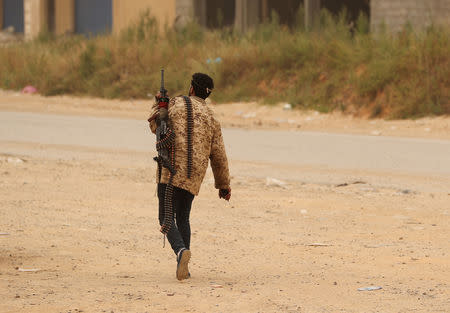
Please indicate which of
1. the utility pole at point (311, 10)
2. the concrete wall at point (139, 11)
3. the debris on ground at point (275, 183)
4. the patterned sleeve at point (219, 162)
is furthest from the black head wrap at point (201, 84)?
the concrete wall at point (139, 11)

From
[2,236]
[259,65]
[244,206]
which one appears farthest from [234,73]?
[2,236]

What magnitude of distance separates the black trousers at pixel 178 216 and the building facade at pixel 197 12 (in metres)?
13.4

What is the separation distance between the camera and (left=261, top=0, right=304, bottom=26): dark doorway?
25.9 meters

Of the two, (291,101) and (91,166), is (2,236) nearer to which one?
(91,166)

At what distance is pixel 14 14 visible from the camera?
34.1 m

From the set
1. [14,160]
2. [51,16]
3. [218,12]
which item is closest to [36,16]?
[51,16]

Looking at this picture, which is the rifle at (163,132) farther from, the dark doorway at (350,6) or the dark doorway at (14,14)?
the dark doorway at (14,14)

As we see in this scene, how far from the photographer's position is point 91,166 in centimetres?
1300

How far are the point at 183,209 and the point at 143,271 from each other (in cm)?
72

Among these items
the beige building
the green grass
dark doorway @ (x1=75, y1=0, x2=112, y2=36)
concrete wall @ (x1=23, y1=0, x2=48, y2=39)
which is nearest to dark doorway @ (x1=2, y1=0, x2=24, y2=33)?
the beige building

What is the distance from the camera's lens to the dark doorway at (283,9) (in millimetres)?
25875

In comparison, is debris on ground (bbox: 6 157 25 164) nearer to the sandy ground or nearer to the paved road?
the paved road

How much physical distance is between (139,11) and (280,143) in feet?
38.5

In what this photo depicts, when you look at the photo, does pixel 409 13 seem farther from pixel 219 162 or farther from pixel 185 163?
pixel 185 163
